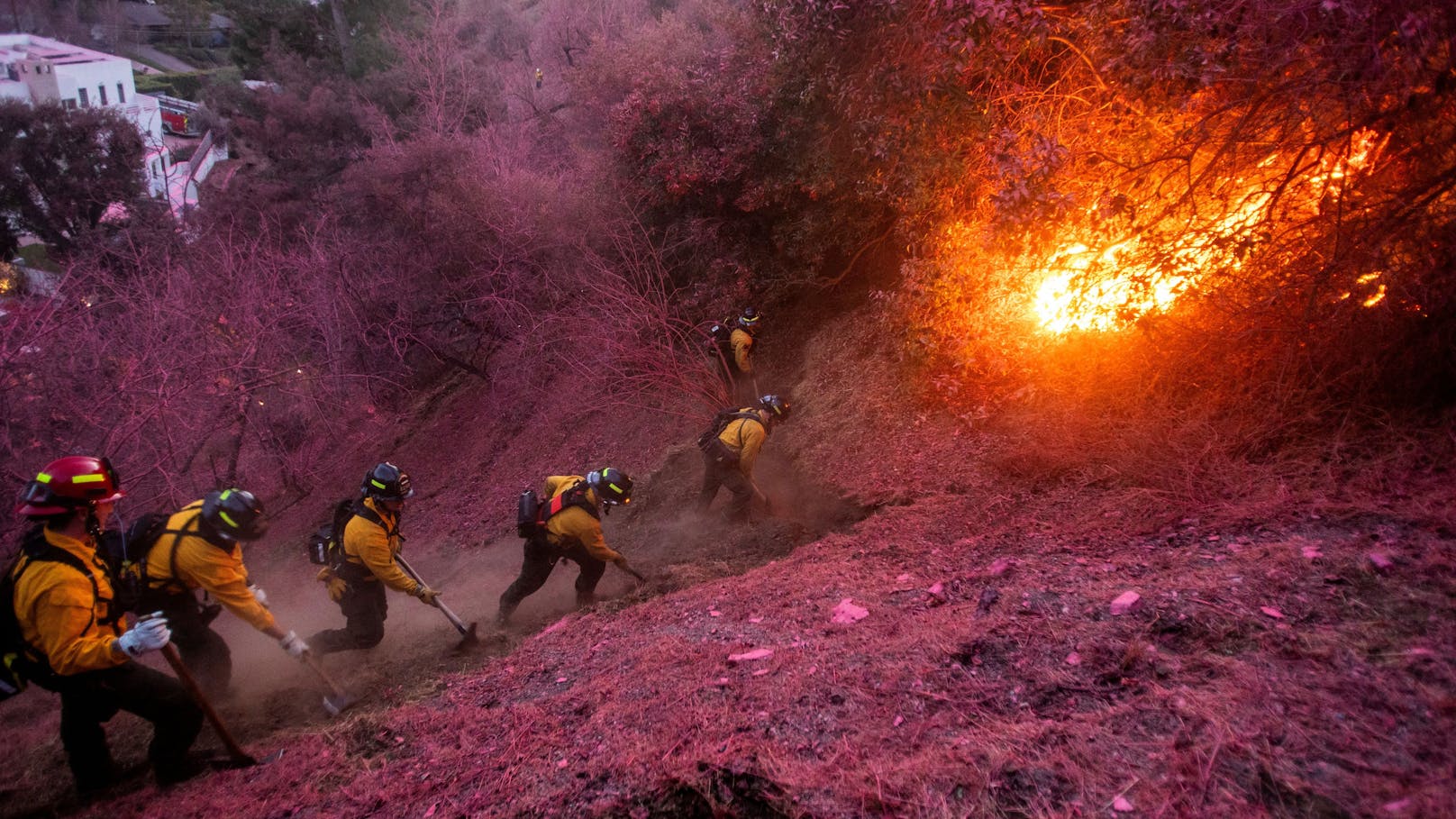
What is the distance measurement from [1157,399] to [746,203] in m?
6.82

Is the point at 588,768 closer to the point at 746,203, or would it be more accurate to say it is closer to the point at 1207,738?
the point at 1207,738

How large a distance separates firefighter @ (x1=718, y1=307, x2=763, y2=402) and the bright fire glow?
13.4ft

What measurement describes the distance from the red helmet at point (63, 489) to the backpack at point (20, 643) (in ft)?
0.62

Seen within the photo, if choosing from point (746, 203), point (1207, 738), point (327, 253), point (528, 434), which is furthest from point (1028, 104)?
point (327, 253)

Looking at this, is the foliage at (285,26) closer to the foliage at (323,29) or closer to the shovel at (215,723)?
the foliage at (323,29)

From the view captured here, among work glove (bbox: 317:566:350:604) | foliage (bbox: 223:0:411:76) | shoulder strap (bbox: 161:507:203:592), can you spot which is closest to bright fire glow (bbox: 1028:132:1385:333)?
work glove (bbox: 317:566:350:604)

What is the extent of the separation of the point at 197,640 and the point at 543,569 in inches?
101

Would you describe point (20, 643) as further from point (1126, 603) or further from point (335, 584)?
point (1126, 603)

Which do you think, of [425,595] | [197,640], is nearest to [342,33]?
[197,640]

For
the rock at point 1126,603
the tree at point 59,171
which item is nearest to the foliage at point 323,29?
the tree at point 59,171

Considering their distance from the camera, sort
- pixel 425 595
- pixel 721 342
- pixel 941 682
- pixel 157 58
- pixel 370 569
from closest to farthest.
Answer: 1. pixel 941 682
2. pixel 370 569
3. pixel 425 595
4. pixel 721 342
5. pixel 157 58

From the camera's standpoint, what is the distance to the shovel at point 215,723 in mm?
4312

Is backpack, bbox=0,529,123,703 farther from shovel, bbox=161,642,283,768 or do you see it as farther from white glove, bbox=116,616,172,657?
shovel, bbox=161,642,283,768

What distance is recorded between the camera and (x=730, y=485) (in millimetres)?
8383
